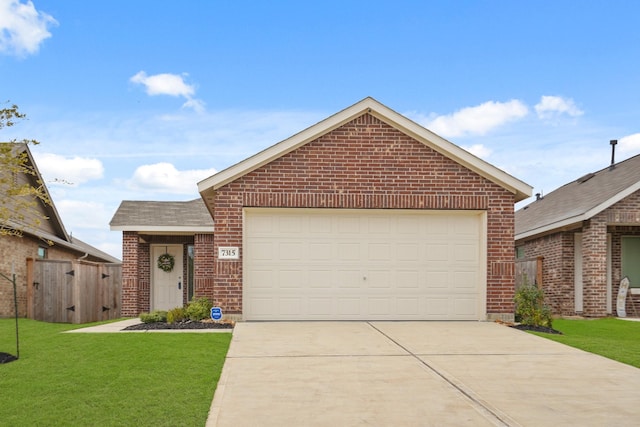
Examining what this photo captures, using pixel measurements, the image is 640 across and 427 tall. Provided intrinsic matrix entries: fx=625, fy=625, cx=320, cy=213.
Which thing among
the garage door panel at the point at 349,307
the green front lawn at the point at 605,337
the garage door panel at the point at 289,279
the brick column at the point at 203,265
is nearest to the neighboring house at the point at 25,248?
the brick column at the point at 203,265

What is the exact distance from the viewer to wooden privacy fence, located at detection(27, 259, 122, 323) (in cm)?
1627

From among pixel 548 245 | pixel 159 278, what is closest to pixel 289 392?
pixel 159 278

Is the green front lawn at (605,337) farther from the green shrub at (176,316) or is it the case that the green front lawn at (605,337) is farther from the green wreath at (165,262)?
the green wreath at (165,262)

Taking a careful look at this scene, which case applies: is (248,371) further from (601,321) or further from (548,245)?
(548,245)

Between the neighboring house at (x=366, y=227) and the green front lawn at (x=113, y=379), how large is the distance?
97.1 inches

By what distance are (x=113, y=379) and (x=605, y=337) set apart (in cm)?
993

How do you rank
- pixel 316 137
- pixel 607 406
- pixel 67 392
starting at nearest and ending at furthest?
pixel 607 406
pixel 67 392
pixel 316 137

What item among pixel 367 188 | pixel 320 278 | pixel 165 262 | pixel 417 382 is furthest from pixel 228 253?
pixel 165 262

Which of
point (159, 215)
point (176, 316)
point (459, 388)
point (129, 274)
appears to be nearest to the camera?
point (459, 388)

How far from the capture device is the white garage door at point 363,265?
13.6 m

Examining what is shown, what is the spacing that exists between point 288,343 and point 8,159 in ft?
17.3

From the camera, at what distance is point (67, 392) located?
729 centimetres

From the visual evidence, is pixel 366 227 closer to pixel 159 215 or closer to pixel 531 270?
pixel 159 215

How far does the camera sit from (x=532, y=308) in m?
13.3
